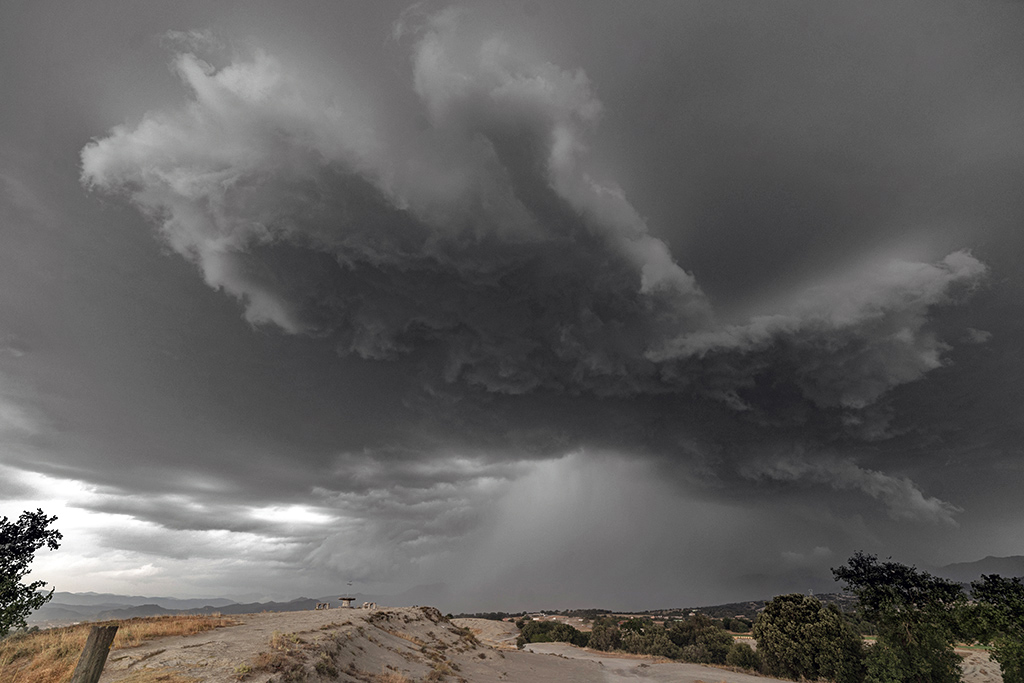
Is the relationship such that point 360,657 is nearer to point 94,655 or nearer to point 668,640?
point 94,655

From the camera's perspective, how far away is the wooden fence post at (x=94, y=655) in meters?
11.3

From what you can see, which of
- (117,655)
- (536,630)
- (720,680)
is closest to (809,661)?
(720,680)

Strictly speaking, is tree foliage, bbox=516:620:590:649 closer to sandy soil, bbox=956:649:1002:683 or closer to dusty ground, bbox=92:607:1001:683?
dusty ground, bbox=92:607:1001:683

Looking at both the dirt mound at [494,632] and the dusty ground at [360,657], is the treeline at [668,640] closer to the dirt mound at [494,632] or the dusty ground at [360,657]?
the dirt mound at [494,632]

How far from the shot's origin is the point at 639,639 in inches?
3949

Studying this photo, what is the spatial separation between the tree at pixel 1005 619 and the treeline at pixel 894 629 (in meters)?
0.06

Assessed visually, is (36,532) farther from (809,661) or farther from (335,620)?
(809,661)

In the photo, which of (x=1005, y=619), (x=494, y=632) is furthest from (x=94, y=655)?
(x=494, y=632)

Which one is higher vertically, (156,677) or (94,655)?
(94,655)

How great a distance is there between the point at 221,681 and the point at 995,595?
5602cm

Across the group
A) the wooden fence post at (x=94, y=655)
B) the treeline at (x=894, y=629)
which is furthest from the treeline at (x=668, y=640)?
the wooden fence post at (x=94, y=655)

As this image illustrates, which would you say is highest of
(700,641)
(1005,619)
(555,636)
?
(1005,619)

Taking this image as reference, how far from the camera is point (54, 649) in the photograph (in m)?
22.1

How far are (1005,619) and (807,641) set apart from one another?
2684 cm
